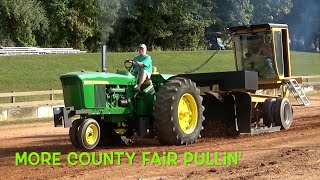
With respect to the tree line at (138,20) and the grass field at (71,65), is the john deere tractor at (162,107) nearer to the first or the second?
the tree line at (138,20)

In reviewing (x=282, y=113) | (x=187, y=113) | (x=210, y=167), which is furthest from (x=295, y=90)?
(x=210, y=167)

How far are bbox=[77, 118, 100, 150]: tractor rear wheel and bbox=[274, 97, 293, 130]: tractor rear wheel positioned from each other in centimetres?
473

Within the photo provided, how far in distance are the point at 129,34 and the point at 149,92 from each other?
36.8 m

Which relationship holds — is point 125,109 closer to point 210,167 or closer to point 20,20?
point 210,167

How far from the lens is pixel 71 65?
33156 millimetres

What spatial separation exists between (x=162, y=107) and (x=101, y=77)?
115 cm

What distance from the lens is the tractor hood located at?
9.95 m

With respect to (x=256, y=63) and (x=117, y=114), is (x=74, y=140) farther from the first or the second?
(x=256, y=63)

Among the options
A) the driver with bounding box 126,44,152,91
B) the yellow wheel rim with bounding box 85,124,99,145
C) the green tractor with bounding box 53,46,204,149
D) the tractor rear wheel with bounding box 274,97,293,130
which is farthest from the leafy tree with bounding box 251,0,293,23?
the yellow wheel rim with bounding box 85,124,99,145

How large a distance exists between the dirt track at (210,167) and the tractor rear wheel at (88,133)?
378 mm

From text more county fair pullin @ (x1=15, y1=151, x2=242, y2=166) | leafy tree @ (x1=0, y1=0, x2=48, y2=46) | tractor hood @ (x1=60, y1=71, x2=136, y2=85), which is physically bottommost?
text more county fair pullin @ (x1=15, y1=151, x2=242, y2=166)

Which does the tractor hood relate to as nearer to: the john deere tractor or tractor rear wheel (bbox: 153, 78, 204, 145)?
the john deere tractor

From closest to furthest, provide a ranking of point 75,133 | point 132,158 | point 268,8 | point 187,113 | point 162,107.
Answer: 1. point 132,158
2. point 75,133
3. point 162,107
4. point 187,113
5. point 268,8

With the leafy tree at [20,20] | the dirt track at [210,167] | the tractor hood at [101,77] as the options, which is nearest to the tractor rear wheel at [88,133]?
the dirt track at [210,167]
